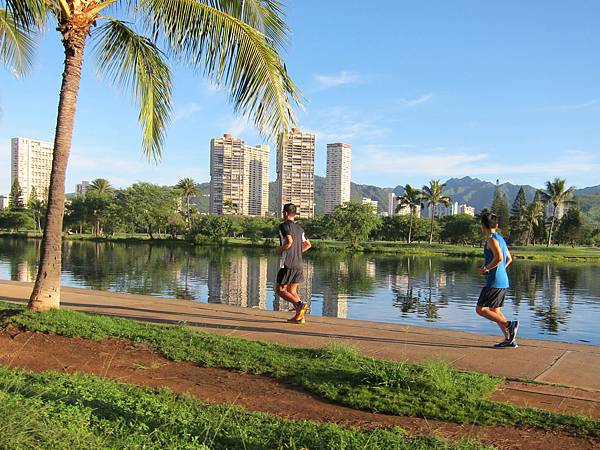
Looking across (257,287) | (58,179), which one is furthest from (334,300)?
(58,179)

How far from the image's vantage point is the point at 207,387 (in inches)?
199

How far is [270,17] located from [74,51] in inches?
112

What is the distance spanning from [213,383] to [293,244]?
331cm

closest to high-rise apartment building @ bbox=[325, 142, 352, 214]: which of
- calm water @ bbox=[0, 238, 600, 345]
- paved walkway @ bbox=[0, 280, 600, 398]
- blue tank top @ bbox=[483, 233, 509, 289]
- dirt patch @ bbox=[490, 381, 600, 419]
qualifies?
calm water @ bbox=[0, 238, 600, 345]

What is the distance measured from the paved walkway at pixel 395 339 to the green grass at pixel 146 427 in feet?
8.41

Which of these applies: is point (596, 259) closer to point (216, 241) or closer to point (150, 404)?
point (216, 241)

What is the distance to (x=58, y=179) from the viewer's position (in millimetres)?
7891

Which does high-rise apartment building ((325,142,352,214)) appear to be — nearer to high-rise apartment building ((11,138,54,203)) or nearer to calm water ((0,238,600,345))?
high-rise apartment building ((11,138,54,203))

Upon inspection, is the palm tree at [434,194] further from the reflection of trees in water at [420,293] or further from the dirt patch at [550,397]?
the dirt patch at [550,397]

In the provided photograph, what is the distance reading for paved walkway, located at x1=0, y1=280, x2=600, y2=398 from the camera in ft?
19.5

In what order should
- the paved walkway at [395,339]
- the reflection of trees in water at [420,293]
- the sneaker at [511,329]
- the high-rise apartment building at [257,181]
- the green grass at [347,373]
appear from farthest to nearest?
the high-rise apartment building at [257,181] → the reflection of trees in water at [420,293] → the sneaker at [511,329] → the paved walkway at [395,339] → the green grass at [347,373]

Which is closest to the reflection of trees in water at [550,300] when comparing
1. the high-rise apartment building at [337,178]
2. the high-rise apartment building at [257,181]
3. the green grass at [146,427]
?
the green grass at [146,427]

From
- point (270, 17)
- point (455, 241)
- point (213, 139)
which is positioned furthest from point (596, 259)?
point (213, 139)

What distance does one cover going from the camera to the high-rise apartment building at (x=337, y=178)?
164000 millimetres
